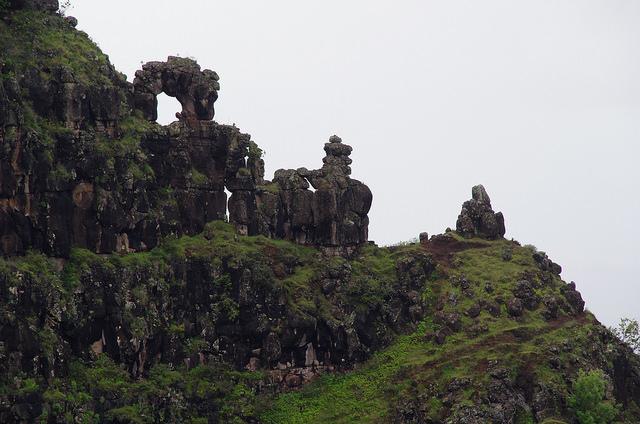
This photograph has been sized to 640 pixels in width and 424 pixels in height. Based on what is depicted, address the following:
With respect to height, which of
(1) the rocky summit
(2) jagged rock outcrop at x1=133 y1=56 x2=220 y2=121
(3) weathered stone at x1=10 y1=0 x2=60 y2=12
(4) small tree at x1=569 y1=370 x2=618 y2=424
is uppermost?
(3) weathered stone at x1=10 y1=0 x2=60 y2=12

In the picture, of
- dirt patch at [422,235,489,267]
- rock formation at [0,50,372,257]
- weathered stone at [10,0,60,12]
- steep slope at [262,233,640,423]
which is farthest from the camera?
dirt patch at [422,235,489,267]

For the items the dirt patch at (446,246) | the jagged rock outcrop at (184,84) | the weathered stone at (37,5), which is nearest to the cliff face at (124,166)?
the jagged rock outcrop at (184,84)

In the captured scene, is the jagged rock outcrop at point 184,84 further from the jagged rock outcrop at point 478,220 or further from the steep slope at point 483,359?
the jagged rock outcrop at point 478,220

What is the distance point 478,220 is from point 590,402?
1827 cm

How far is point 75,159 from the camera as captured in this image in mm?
93250

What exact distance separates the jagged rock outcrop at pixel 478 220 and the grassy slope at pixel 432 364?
5.61 meters

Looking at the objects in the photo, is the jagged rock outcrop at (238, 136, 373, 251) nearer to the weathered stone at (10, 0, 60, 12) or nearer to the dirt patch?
the dirt patch

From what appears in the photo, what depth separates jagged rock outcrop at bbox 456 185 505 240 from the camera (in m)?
110

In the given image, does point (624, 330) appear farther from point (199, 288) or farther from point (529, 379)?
point (199, 288)

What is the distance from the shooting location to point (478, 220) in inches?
4338

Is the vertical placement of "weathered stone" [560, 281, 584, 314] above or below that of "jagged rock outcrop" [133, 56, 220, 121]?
below

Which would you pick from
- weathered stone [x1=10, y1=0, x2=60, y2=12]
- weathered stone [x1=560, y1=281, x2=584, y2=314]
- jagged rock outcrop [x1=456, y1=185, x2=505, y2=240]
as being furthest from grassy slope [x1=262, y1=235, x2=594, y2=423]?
weathered stone [x1=10, y1=0, x2=60, y2=12]

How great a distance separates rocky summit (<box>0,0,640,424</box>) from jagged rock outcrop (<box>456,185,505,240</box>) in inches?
39.9

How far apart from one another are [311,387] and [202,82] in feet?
62.1
